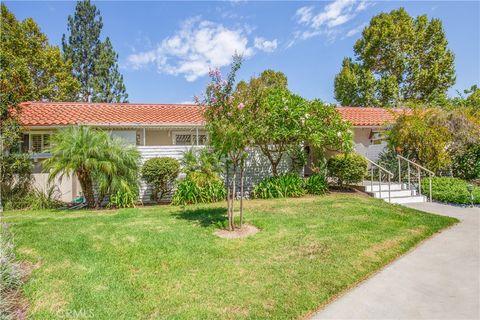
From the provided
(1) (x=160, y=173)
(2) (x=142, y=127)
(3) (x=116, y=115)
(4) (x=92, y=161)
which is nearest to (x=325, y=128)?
(1) (x=160, y=173)

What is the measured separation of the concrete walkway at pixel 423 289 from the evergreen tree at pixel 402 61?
26.0 m

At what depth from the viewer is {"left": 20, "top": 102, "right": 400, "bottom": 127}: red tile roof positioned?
13.1 m

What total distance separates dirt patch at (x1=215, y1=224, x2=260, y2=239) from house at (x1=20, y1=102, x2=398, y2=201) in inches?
202

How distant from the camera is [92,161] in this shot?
9.48 meters

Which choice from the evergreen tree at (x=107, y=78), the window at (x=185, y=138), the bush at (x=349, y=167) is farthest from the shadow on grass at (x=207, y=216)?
the evergreen tree at (x=107, y=78)

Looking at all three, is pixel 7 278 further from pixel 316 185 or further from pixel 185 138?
pixel 185 138

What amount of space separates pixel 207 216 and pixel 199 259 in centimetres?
310

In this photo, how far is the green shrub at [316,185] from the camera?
12.0m

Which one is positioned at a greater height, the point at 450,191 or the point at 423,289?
the point at 450,191

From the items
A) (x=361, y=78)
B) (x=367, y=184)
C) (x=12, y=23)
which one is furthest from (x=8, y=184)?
(x=361, y=78)

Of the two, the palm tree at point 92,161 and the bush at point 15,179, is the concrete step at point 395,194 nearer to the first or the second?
the palm tree at point 92,161

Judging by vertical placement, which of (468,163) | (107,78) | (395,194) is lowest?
(395,194)

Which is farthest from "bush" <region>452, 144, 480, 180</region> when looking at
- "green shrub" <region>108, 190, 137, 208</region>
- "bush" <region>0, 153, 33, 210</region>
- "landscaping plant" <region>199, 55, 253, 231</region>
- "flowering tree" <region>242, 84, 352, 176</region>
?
"bush" <region>0, 153, 33, 210</region>

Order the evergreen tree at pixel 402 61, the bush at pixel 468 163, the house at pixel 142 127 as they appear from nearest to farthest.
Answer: the house at pixel 142 127
the bush at pixel 468 163
the evergreen tree at pixel 402 61
